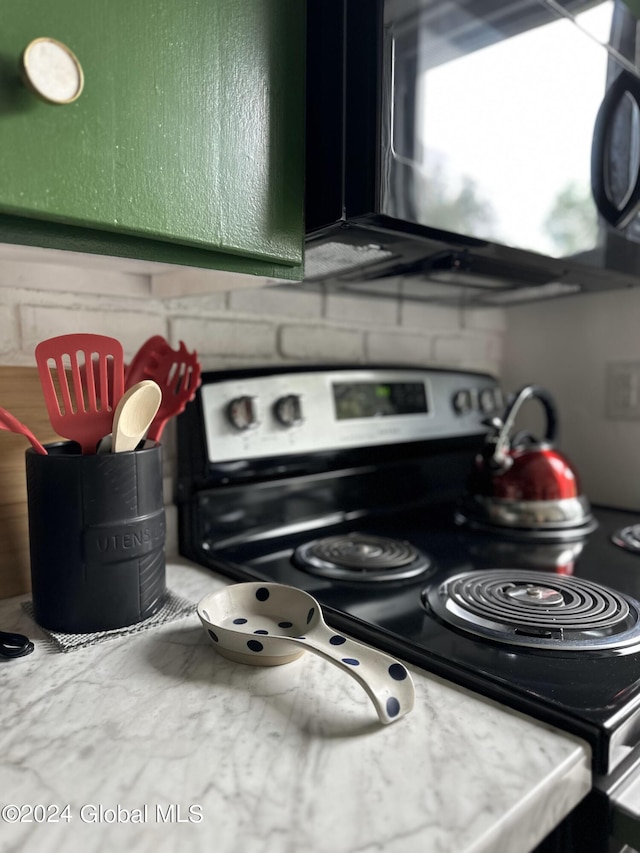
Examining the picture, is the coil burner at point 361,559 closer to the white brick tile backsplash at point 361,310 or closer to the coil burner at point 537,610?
the coil burner at point 537,610

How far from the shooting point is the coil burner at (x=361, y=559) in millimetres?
819

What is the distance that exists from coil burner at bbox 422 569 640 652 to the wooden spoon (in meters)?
0.39

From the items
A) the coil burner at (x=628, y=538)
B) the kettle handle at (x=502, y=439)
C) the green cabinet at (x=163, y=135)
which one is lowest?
the coil burner at (x=628, y=538)

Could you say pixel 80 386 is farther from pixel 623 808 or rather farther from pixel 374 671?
pixel 623 808

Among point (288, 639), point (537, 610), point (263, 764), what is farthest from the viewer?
point (537, 610)

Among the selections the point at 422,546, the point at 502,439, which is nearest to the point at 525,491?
the point at 502,439

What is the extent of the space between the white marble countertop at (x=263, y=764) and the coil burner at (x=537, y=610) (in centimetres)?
12

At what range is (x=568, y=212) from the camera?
0.87 meters

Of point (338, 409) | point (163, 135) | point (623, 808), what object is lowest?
point (623, 808)

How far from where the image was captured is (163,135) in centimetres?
57

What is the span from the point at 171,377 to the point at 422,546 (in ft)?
1.55

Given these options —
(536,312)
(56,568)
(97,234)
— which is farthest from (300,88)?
(536,312)

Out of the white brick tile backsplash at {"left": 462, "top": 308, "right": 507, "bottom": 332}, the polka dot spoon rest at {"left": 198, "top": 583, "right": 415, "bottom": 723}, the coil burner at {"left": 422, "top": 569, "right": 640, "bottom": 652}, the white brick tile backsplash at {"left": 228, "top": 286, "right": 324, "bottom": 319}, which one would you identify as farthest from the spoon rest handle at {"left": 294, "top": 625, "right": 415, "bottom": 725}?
the white brick tile backsplash at {"left": 462, "top": 308, "right": 507, "bottom": 332}

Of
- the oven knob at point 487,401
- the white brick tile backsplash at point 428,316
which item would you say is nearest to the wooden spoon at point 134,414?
the white brick tile backsplash at point 428,316
